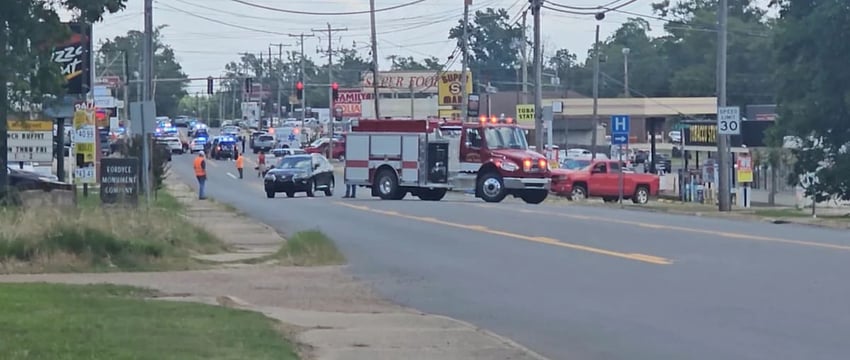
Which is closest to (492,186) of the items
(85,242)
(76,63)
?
(76,63)

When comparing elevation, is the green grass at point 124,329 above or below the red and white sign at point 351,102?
below

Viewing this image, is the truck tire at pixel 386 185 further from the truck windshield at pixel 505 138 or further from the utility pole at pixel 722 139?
the utility pole at pixel 722 139

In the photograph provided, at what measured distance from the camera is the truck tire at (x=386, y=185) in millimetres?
44250

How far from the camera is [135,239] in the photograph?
21.2 m

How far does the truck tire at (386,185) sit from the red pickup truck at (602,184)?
8.89 meters

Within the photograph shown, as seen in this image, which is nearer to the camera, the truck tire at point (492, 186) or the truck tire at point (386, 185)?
the truck tire at point (492, 186)

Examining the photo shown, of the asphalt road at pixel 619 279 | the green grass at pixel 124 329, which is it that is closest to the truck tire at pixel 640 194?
the asphalt road at pixel 619 279

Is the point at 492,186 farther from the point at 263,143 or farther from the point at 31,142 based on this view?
the point at 263,143

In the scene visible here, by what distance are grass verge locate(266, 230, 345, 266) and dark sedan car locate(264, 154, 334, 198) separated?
25832 millimetres

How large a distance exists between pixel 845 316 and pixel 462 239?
40.8 feet

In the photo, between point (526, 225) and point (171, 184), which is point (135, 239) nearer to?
point (526, 225)

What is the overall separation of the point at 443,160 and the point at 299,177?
7734 mm

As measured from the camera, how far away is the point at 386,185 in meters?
44.6

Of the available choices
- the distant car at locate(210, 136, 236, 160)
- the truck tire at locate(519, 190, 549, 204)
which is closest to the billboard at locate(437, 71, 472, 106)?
the distant car at locate(210, 136, 236, 160)
